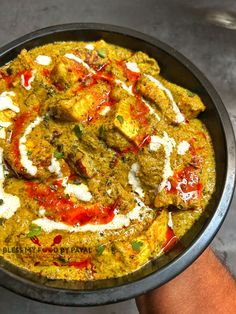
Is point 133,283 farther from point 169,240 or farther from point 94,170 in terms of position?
point 94,170

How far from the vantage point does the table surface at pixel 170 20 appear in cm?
412

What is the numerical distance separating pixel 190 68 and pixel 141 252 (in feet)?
3.93

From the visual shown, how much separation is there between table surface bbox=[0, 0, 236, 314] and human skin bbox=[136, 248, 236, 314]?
1773mm

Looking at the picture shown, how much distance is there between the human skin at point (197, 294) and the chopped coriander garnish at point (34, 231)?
0.89 metres

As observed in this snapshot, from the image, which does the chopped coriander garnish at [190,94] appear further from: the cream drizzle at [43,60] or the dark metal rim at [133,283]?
the cream drizzle at [43,60]

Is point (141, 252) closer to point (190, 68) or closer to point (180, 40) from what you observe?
point (190, 68)

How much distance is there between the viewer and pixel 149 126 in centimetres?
239

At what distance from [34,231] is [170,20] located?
2921 mm

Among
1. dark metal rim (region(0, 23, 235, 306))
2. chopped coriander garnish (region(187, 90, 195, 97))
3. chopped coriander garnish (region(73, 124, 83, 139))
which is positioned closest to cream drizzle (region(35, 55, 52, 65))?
chopped coriander garnish (region(73, 124, 83, 139))

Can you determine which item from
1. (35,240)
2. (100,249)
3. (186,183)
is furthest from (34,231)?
(186,183)

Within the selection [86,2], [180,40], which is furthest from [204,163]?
[86,2]

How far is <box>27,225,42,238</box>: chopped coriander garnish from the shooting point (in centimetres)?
217

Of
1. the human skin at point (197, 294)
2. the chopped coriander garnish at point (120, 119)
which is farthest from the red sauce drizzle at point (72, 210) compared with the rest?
the human skin at point (197, 294)

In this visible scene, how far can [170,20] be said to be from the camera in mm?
4305
